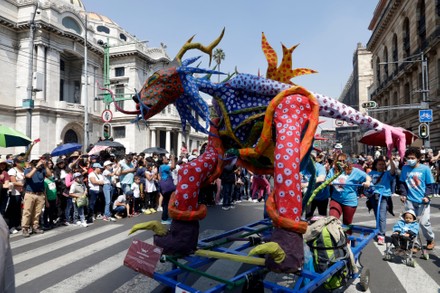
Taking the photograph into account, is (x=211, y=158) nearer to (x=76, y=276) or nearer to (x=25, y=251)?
(x=76, y=276)

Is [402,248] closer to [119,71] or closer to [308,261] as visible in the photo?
[308,261]

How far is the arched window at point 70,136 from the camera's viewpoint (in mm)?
30266

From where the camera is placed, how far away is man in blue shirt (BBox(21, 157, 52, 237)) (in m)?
6.85

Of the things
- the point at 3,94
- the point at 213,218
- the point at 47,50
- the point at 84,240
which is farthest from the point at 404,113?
the point at 3,94

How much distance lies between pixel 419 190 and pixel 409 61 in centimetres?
1707

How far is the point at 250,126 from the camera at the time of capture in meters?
3.17

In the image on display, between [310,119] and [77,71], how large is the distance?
36330 millimetres

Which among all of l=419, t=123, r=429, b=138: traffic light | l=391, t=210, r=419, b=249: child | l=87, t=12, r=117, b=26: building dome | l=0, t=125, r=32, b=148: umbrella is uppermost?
l=87, t=12, r=117, b=26: building dome

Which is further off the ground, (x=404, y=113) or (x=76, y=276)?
(x=404, y=113)

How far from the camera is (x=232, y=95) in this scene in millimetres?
3246

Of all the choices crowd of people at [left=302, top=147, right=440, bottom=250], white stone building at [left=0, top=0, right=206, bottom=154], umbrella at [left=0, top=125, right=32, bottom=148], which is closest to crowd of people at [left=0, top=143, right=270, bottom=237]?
umbrella at [left=0, top=125, right=32, bottom=148]

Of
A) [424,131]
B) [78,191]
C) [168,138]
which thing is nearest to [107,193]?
[78,191]

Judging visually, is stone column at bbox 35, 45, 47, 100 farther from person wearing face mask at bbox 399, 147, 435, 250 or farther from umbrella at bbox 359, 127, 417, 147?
umbrella at bbox 359, 127, 417, 147

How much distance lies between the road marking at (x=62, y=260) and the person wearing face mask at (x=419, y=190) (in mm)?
5471
